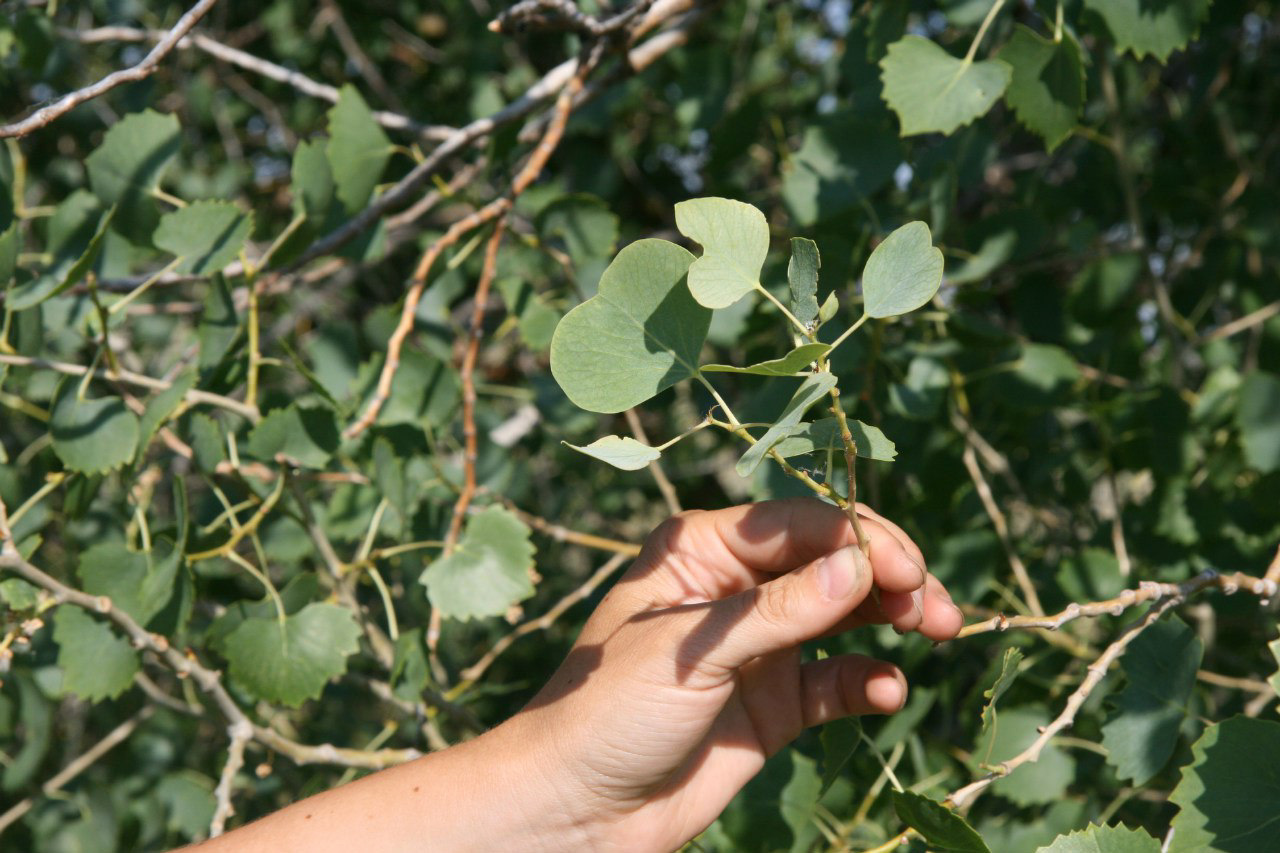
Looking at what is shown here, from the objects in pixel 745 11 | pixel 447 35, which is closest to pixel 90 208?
pixel 745 11

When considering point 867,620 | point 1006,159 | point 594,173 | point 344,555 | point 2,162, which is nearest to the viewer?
point 867,620

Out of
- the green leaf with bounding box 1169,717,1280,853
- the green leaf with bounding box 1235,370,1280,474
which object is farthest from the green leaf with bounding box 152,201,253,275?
the green leaf with bounding box 1235,370,1280,474

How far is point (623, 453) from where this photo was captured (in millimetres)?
678

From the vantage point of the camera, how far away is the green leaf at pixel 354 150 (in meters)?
1.23

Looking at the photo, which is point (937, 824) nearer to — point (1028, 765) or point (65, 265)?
point (1028, 765)

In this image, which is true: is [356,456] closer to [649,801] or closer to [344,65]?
[649,801]

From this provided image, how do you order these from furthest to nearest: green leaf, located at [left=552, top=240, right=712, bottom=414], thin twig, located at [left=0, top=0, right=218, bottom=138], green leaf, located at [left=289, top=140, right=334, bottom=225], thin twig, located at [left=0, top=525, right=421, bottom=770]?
1. green leaf, located at [left=289, top=140, right=334, bottom=225]
2. thin twig, located at [left=0, top=525, right=421, bottom=770]
3. thin twig, located at [left=0, top=0, right=218, bottom=138]
4. green leaf, located at [left=552, top=240, right=712, bottom=414]

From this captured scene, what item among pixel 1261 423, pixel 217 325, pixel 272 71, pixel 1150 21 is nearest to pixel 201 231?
pixel 217 325

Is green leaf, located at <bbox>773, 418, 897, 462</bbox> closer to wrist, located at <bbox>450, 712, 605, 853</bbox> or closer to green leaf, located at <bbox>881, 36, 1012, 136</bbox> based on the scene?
wrist, located at <bbox>450, 712, 605, 853</bbox>

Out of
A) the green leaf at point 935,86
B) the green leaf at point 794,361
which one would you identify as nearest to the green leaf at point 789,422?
the green leaf at point 794,361

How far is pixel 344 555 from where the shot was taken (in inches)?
68.4

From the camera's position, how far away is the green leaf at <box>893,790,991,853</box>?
755 millimetres

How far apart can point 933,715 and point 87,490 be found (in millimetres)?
1336

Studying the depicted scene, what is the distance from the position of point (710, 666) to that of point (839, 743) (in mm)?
191
